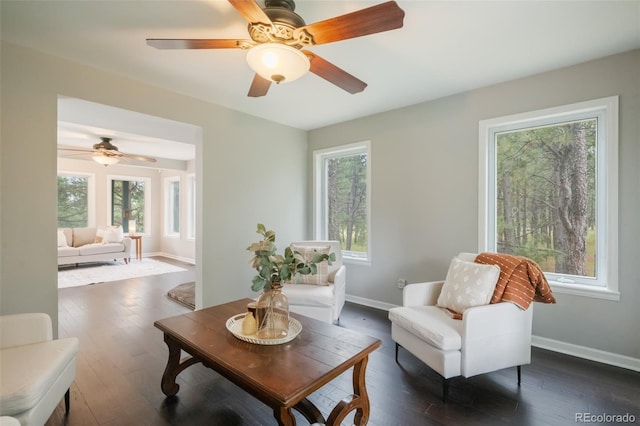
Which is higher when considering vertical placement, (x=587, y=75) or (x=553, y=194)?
(x=587, y=75)

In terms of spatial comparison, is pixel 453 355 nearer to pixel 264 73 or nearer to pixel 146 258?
pixel 264 73

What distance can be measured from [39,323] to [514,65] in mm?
4063

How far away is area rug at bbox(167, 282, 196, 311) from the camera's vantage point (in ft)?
12.7

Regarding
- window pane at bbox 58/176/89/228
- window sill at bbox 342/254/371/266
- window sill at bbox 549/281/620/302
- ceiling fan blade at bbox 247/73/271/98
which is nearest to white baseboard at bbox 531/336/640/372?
window sill at bbox 549/281/620/302

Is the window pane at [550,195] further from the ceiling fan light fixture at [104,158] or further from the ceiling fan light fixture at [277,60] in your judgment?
the ceiling fan light fixture at [104,158]

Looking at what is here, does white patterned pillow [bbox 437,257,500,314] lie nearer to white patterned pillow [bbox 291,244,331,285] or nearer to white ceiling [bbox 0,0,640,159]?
white patterned pillow [bbox 291,244,331,285]

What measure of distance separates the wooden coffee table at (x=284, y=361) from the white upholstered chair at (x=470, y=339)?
631 mm

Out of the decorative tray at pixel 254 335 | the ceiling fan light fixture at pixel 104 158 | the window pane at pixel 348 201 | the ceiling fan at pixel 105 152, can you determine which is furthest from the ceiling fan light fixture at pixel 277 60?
the ceiling fan light fixture at pixel 104 158

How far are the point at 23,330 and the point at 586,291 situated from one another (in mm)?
4164

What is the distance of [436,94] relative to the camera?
10.4 ft

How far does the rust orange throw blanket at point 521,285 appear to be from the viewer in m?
2.14

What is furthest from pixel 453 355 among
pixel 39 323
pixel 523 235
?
pixel 39 323

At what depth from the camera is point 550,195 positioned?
108 inches

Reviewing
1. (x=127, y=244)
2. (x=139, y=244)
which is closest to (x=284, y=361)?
(x=127, y=244)
